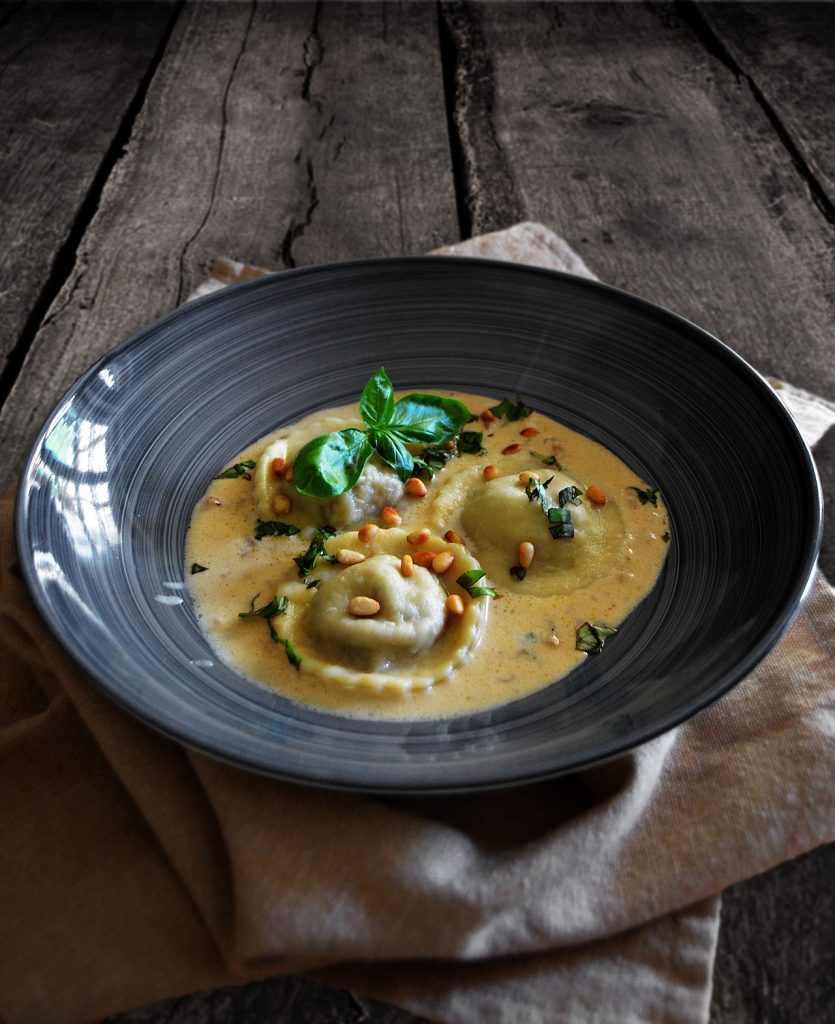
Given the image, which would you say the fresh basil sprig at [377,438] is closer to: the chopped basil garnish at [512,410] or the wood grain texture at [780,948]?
the chopped basil garnish at [512,410]

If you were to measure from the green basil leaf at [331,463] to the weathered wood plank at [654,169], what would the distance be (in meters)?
2.13

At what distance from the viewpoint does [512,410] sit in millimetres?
4020

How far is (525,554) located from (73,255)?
3291 mm

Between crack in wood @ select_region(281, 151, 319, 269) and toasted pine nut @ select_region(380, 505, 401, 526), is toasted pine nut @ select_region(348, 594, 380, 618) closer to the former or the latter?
toasted pine nut @ select_region(380, 505, 401, 526)

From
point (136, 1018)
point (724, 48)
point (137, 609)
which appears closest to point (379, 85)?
point (724, 48)

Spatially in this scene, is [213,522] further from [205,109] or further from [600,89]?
[600,89]

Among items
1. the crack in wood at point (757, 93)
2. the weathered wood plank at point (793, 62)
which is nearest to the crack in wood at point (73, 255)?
the crack in wood at point (757, 93)

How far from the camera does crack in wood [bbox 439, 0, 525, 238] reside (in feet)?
18.9

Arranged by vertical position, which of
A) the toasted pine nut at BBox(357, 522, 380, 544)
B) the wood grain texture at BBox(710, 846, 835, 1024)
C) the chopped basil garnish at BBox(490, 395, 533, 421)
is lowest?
the wood grain texture at BBox(710, 846, 835, 1024)

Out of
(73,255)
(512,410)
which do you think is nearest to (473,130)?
(73,255)

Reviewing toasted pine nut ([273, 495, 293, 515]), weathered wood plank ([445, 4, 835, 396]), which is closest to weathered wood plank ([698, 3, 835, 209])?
weathered wood plank ([445, 4, 835, 396])

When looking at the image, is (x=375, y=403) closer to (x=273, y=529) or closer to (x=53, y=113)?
(x=273, y=529)

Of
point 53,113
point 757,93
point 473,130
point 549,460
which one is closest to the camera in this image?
point 549,460

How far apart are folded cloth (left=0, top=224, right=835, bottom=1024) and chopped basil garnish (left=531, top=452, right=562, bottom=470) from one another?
120 centimetres
